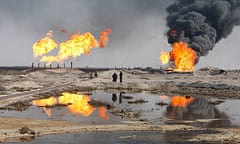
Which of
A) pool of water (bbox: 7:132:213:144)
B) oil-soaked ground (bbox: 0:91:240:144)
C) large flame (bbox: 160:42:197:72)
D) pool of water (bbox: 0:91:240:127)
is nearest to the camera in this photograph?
pool of water (bbox: 7:132:213:144)

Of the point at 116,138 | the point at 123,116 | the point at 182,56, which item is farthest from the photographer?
the point at 182,56

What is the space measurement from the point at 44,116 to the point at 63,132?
990 cm

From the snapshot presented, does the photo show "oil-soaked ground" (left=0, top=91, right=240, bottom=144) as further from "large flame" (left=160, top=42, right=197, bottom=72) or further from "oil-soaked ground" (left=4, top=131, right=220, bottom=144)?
"large flame" (left=160, top=42, right=197, bottom=72)

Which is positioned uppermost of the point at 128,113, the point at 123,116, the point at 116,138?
the point at 128,113

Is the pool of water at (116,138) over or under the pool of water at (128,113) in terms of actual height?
under

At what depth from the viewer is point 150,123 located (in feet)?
113

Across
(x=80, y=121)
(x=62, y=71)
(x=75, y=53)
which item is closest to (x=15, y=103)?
(x=80, y=121)

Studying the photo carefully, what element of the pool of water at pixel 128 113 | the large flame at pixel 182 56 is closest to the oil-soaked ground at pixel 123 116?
the pool of water at pixel 128 113

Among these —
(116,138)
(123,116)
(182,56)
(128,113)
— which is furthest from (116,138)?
(182,56)

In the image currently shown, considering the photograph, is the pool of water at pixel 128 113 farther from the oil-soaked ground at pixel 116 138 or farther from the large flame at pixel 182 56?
the large flame at pixel 182 56

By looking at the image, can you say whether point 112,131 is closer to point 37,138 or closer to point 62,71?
point 37,138

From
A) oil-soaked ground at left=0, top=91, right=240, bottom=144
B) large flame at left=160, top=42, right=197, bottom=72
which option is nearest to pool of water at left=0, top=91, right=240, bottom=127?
oil-soaked ground at left=0, top=91, right=240, bottom=144

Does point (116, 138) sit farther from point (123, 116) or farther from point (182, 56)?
point (182, 56)

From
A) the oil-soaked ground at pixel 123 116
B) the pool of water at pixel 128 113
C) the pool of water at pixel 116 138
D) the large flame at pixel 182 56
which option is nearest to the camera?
the pool of water at pixel 116 138
